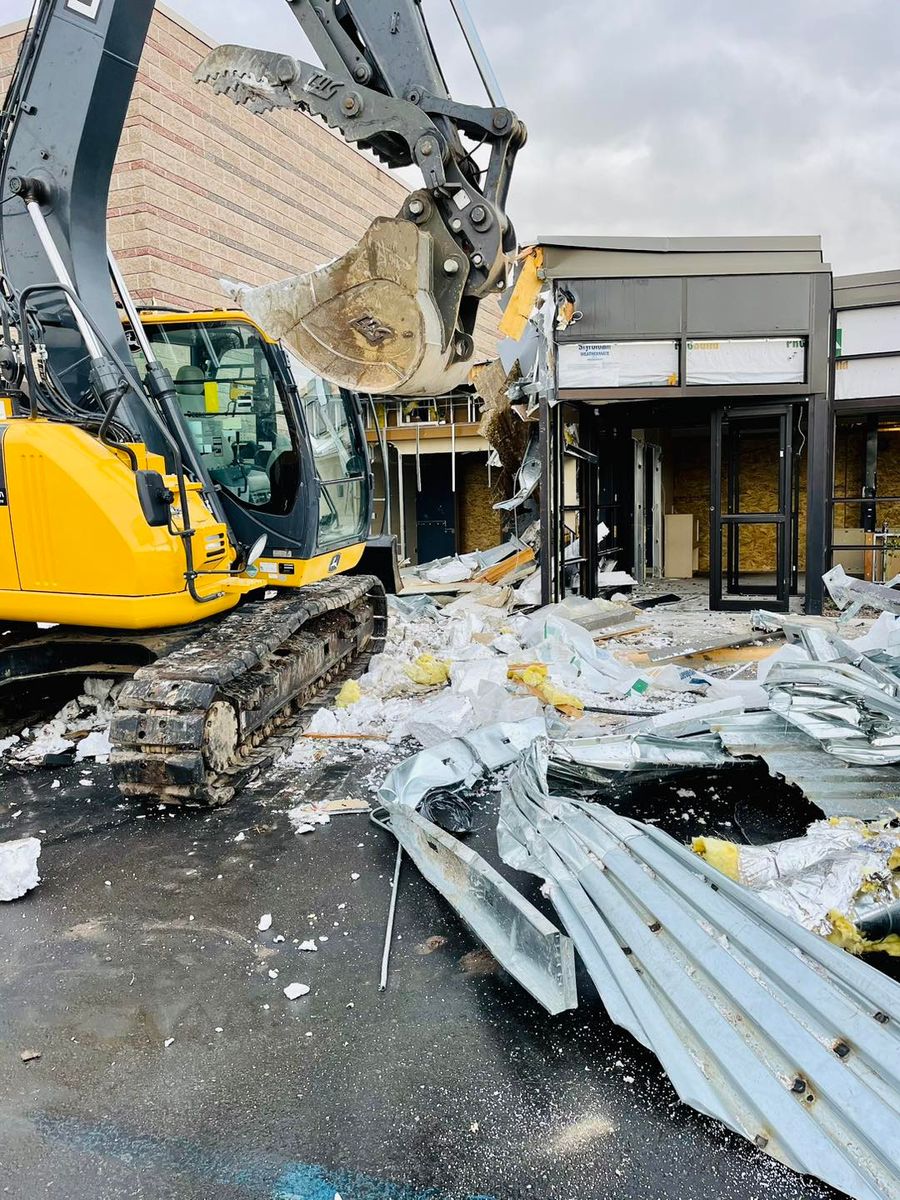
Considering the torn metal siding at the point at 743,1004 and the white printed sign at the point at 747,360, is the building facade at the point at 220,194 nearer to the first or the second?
the white printed sign at the point at 747,360

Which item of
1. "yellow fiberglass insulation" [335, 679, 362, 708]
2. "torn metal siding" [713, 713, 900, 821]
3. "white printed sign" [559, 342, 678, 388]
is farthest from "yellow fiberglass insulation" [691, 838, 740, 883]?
"white printed sign" [559, 342, 678, 388]

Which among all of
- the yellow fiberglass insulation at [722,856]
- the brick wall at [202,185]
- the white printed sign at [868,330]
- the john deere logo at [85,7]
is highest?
the brick wall at [202,185]

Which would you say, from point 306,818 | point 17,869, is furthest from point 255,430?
point 17,869

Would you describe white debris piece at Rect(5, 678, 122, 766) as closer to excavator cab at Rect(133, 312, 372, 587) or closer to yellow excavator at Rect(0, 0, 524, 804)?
yellow excavator at Rect(0, 0, 524, 804)

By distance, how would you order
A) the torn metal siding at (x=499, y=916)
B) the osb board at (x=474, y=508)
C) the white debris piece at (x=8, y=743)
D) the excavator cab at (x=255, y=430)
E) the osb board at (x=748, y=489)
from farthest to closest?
1. the osb board at (x=474, y=508)
2. the osb board at (x=748, y=489)
3. the excavator cab at (x=255, y=430)
4. the white debris piece at (x=8, y=743)
5. the torn metal siding at (x=499, y=916)

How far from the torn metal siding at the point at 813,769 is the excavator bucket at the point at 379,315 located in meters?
2.12

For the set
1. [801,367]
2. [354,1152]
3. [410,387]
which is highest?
[801,367]

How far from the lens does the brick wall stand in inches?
358

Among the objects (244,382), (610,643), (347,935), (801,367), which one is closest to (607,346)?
(801,367)

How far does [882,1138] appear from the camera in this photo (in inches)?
73.1

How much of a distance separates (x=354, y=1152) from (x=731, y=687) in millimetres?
4209

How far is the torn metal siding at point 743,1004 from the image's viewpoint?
6.31 ft

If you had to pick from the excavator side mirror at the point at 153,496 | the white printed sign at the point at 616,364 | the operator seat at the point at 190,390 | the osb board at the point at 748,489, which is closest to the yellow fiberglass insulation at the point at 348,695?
the excavator side mirror at the point at 153,496

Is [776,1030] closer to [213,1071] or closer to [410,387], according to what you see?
[213,1071]
